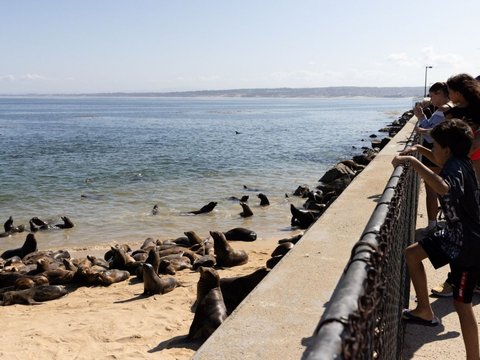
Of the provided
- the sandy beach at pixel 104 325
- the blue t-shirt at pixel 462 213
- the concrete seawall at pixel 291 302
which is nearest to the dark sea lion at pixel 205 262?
the sandy beach at pixel 104 325

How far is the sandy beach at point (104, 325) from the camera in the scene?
6.32 meters

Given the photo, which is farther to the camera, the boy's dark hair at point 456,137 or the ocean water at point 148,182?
the ocean water at point 148,182

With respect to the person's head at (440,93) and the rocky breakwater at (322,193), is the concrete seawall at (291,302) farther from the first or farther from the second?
the rocky breakwater at (322,193)

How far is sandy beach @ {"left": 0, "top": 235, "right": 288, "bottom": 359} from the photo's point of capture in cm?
632

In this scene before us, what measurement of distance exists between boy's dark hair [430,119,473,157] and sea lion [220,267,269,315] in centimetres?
361

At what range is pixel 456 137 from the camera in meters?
3.72

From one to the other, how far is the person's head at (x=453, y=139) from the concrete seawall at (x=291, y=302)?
5.54ft

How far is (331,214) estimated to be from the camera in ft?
26.7

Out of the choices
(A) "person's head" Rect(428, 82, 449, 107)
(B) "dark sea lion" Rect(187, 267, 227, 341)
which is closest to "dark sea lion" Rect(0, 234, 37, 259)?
(B) "dark sea lion" Rect(187, 267, 227, 341)

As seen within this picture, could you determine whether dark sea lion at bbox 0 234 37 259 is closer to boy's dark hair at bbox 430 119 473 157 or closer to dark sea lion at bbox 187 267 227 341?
dark sea lion at bbox 187 267 227 341

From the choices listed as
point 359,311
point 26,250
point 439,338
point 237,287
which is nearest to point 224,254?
point 237,287

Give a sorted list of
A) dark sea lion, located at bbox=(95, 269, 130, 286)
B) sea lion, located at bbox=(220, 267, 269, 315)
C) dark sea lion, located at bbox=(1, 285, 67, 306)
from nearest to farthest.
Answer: sea lion, located at bbox=(220, 267, 269, 315)
dark sea lion, located at bbox=(1, 285, 67, 306)
dark sea lion, located at bbox=(95, 269, 130, 286)

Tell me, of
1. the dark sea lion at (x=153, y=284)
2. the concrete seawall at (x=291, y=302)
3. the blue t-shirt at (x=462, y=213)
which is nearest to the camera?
the blue t-shirt at (x=462, y=213)

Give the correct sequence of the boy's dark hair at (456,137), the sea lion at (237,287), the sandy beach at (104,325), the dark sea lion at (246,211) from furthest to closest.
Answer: the dark sea lion at (246,211) < the sea lion at (237,287) < the sandy beach at (104,325) < the boy's dark hair at (456,137)
